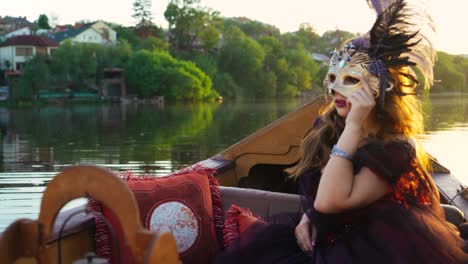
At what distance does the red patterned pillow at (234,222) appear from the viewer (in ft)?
8.35

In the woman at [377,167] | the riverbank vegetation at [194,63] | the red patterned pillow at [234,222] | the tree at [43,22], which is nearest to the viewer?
the woman at [377,167]

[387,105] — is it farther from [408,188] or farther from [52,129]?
[52,129]

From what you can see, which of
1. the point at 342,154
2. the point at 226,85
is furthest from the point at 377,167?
the point at 226,85

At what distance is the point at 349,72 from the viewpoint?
1923mm

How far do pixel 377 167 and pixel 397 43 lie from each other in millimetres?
410

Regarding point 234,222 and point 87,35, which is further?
point 87,35

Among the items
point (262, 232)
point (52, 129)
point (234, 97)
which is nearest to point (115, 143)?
point (52, 129)

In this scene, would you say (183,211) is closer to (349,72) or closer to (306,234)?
(306,234)

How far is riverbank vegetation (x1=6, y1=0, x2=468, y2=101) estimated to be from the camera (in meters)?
49.8

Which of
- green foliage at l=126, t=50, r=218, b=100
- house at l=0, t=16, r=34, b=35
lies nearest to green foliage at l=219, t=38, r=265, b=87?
green foliage at l=126, t=50, r=218, b=100

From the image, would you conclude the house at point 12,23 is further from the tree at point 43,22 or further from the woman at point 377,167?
the woman at point 377,167

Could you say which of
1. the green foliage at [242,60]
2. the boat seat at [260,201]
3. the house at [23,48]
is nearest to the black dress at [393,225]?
the boat seat at [260,201]

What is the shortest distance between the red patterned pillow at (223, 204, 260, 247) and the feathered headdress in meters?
0.79

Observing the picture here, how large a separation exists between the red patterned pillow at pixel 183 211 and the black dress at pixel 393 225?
0.72 metres
